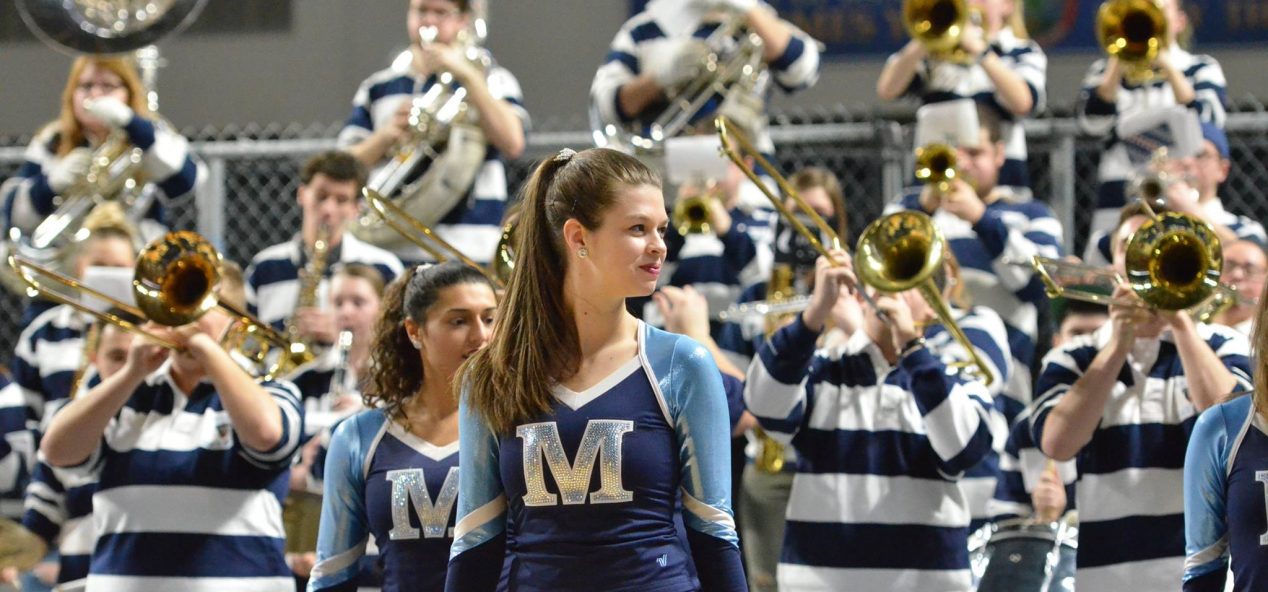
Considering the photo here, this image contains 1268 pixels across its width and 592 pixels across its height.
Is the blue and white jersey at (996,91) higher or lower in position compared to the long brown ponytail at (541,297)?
higher

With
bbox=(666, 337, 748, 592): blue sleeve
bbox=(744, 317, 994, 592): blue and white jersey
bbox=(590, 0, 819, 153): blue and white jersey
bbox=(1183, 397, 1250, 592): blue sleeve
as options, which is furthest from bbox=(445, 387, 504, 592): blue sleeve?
bbox=(590, 0, 819, 153): blue and white jersey

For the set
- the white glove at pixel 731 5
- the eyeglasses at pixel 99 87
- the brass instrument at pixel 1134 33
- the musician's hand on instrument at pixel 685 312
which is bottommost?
the musician's hand on instrument at pixel 685 312

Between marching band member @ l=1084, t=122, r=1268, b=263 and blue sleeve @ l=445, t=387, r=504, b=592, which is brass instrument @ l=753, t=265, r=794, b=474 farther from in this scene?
blue sleeve @ l=445, t=387, r=504, b=592

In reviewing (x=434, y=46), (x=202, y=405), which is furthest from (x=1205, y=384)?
(x=434, y=46)

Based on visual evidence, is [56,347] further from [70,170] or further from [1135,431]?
[1135,431]

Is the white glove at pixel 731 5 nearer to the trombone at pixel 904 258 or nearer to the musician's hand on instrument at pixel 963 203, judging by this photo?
the musician's hand on instrument at pixel 963 203

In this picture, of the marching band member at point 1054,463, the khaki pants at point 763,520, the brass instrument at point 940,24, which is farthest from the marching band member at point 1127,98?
the khaki pants at point 763,520

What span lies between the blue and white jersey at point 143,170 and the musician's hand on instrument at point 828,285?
274cm

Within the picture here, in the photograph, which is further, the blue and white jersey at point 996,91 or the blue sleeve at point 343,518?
the blue and white jersey at point 996,91

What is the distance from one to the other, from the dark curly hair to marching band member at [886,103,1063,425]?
2077mm

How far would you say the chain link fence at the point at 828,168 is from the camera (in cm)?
653

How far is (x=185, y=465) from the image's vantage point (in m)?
4.52

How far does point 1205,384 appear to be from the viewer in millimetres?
4055

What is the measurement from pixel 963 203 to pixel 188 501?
97.6 inches
